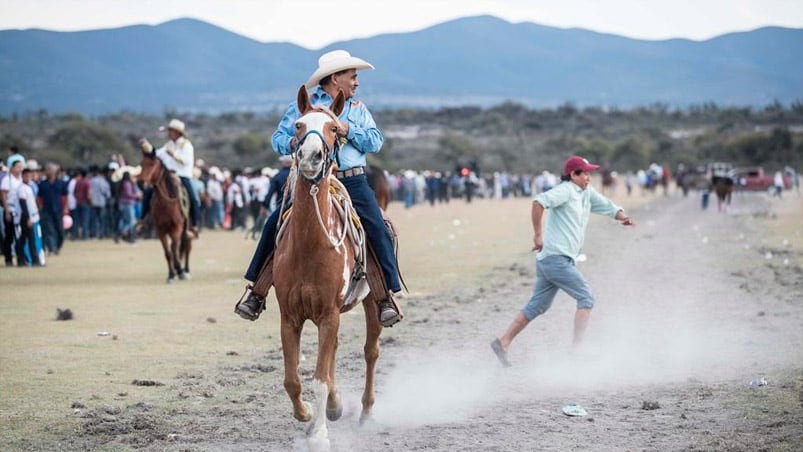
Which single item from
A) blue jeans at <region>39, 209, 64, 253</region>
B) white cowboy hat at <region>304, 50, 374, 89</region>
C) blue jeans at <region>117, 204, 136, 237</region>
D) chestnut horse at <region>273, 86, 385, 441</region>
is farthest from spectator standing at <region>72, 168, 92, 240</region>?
chestnut horse at <region>273, 86, 385, 441</region>

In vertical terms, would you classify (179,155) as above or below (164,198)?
above

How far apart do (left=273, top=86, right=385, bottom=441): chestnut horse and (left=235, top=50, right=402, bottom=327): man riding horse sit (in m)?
0.39

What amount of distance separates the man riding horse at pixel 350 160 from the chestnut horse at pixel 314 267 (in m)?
0.39

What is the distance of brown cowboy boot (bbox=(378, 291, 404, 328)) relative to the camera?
9727 mm

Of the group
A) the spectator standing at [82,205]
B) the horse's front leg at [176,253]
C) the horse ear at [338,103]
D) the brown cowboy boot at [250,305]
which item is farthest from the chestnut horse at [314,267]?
the spectator standing at [82,205]

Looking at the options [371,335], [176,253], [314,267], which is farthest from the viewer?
[176,253]

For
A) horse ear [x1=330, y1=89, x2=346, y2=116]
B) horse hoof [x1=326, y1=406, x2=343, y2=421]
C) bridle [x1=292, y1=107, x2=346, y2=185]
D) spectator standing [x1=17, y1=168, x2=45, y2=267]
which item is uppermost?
horse ear [x1=330, y1=89, x2=346, y2=116]

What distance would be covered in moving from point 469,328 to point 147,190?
8.10 m

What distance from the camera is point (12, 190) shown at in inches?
916

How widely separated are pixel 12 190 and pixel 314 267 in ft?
52.9

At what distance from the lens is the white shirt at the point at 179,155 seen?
20625 millimetres

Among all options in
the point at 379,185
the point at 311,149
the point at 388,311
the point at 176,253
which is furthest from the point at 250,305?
the point at 379,185

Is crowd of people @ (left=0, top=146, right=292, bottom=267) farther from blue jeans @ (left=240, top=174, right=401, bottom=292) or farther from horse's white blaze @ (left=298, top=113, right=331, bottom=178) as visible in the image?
horse's white blaze @ (left=298, top=113, right=331, bottom=178)

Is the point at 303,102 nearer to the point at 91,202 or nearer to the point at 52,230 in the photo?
the point at 52,230
